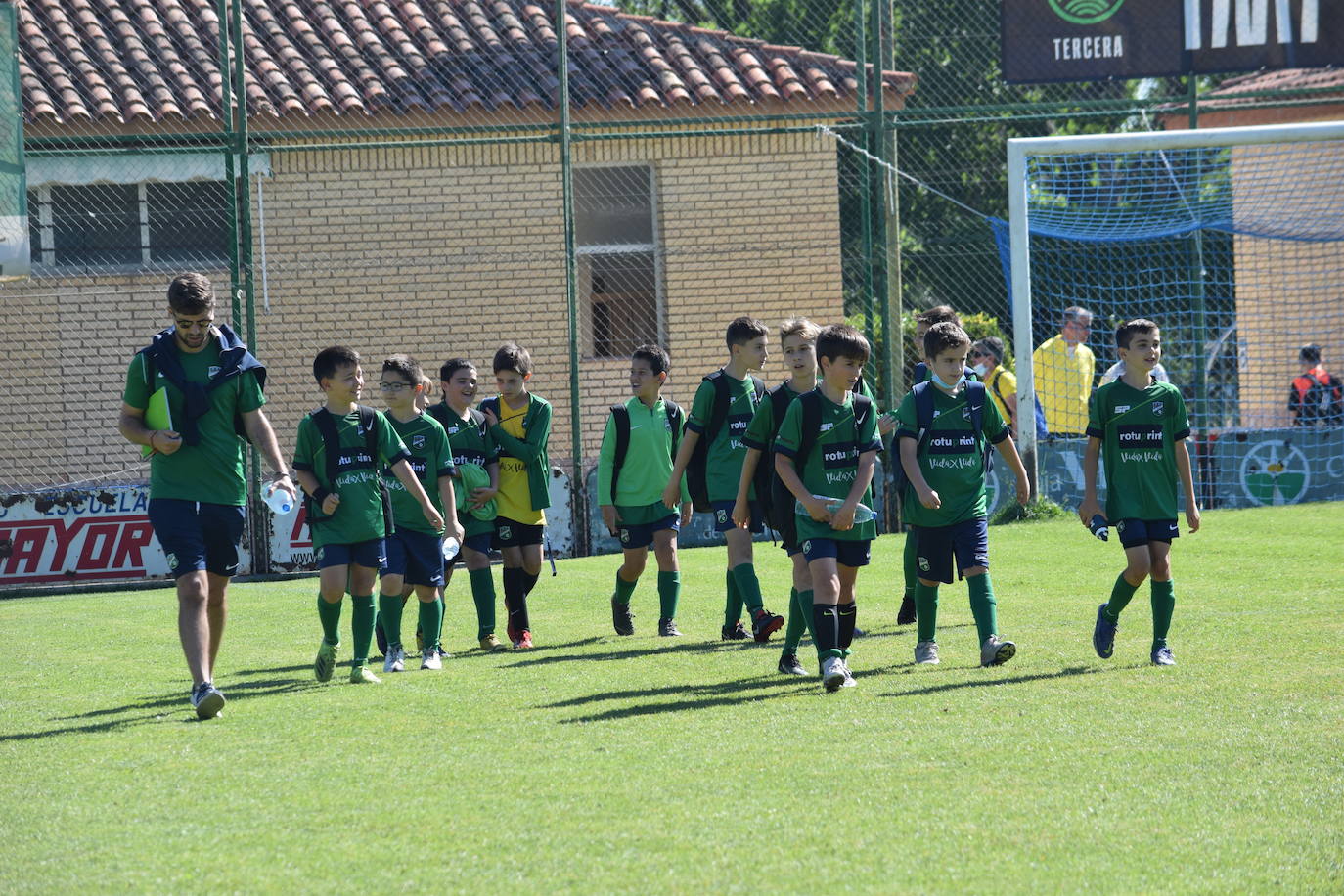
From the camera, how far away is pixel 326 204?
16.8 m

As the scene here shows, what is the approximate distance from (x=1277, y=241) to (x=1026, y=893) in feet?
49.2

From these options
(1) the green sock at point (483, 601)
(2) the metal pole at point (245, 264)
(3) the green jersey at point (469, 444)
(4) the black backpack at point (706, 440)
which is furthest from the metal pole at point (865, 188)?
(1) the green sock at point (483, 601)

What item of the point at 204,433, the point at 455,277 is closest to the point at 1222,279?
the point at 455,277

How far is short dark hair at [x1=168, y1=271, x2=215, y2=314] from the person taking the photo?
6930 mm

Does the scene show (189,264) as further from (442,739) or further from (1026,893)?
(1026,893)

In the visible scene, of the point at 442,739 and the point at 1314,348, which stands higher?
the point at 1314,348

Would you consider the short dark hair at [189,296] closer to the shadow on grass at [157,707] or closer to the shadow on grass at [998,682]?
the shadow on grass at [157,707]

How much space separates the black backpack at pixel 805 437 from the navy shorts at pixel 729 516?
631mm

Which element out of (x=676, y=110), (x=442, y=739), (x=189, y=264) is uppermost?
(x=676, y=110)

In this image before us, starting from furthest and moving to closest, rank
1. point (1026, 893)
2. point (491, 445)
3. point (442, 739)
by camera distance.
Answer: point (491, 445), point (442, 739), point (1026, 893)

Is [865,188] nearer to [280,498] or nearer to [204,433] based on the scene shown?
[204,433]

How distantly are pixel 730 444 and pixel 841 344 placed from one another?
81.3 inches

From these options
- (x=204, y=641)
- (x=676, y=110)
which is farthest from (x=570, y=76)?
(x=204, y=641)

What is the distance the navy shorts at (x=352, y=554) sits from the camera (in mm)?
7875
